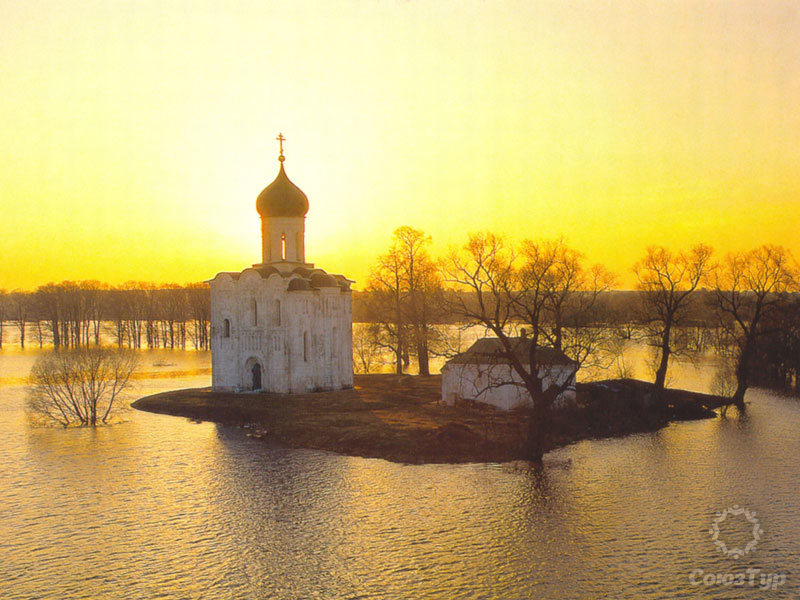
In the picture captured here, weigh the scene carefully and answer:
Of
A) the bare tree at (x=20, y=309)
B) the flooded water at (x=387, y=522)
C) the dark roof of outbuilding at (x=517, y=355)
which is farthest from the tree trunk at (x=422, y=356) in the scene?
the bare tree at (x=20, y=309)

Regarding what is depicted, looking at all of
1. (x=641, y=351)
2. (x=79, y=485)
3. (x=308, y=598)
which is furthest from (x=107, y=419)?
(x=641, y=351)

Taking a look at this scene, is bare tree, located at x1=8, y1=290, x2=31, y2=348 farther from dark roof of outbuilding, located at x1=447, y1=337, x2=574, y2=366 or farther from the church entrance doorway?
dark roof of outbuilding, located at x1=447, y1=337, x2=574, y2=366

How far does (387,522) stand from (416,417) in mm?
10801

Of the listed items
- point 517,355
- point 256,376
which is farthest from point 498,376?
point 256,376

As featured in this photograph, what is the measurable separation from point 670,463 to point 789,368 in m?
23.4

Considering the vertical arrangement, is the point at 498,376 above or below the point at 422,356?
below

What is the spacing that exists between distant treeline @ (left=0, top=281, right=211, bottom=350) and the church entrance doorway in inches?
1704

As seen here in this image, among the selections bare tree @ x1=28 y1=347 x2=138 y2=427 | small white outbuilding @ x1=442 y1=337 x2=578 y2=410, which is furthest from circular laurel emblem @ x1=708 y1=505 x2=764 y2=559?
bare tree @ x1=28 y1=347 x2=138 y2=427

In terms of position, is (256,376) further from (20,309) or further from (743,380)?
(20,309)

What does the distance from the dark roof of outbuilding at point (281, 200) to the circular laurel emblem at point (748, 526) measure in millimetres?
23982

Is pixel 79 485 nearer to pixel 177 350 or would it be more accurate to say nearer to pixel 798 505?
pixel 798 505

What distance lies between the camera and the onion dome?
34656 mm

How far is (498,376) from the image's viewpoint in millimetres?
26766

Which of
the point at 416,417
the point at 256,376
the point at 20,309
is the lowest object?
the point at 416,417
